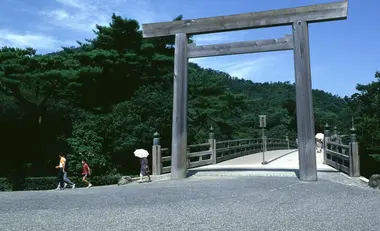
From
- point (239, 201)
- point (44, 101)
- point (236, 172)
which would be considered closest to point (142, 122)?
point (44, 101)

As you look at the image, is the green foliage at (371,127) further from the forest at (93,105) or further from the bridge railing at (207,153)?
the bridge railing at (207,153)

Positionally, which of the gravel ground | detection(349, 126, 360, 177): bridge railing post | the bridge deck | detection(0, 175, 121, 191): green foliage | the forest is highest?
the forest

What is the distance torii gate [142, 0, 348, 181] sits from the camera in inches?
412

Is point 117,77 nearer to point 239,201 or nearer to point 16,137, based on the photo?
point 16,137

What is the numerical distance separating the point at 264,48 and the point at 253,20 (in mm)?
886

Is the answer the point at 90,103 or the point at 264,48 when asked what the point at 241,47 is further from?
the point at 90,103

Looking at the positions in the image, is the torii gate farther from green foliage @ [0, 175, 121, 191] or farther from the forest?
the forest

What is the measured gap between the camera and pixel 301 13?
35.0ft

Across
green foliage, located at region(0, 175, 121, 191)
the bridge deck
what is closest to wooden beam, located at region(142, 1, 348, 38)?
the bridge deck

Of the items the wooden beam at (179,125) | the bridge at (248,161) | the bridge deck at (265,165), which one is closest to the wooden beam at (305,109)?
the bridge at (248,161)

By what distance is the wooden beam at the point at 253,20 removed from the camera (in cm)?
1036

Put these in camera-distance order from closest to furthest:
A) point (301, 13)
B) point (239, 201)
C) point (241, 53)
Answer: point (239, 201), point (301, 13), point (241, 53)

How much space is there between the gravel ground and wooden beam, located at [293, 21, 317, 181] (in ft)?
2.14

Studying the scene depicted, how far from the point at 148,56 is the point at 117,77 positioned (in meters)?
2.88
